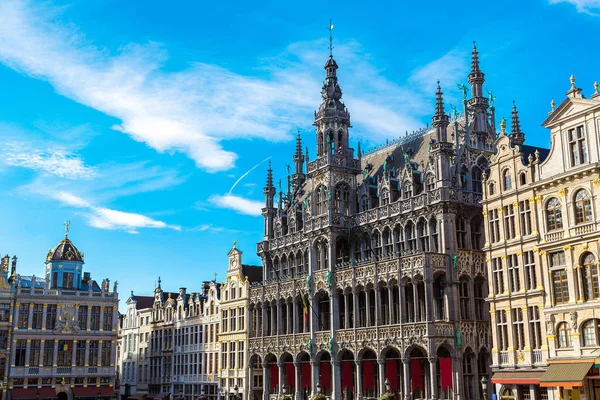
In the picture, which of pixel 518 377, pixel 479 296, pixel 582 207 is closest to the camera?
pixel 582 207

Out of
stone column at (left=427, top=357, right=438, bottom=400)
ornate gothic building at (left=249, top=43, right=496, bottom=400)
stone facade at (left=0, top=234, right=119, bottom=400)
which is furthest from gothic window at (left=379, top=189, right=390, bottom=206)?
stone facade at (left=0, top=234, right=119, bottom=400)

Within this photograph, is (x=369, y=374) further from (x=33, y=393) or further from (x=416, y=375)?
(x=33, y=393)

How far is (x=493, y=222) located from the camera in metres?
48.1

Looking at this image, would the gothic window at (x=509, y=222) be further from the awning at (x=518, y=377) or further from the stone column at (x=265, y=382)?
the stone column at (x=265, y=382)

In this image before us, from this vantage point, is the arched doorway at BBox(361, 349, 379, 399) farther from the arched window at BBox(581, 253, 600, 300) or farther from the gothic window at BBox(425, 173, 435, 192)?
the arched window at BBox(581, 253, 600, 300)

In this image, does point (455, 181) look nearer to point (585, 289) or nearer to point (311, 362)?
point (585, 289)

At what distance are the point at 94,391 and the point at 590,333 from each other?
60.7 m

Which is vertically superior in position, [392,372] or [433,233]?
[433,233]

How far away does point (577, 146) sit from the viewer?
139 feet

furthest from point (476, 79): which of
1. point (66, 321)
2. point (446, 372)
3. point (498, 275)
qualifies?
point (66, 321)

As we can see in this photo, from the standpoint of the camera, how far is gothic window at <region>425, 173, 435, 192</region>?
5408 cm

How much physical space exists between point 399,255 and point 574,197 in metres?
15.5

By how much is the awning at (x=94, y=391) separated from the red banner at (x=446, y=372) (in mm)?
47713

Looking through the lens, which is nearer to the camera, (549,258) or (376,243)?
(549,258)
